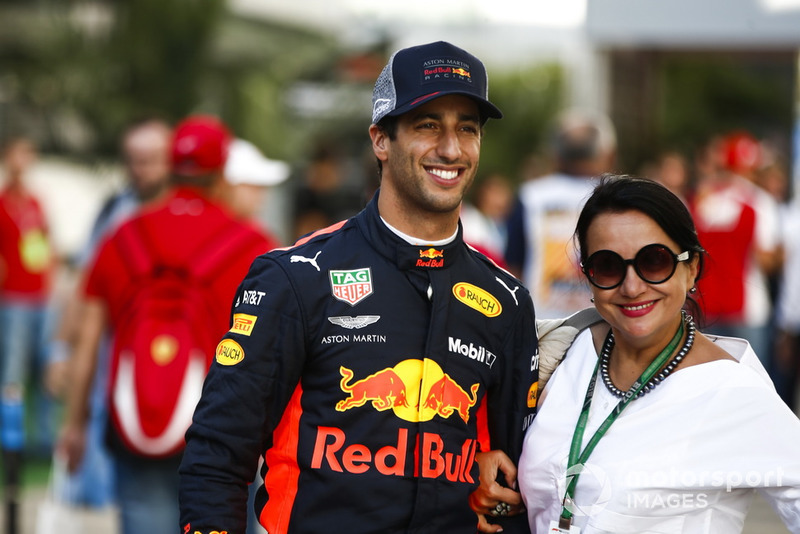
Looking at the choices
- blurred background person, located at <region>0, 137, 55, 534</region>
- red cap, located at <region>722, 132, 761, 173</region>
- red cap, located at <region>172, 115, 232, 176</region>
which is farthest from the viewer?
blurred background person, located at <region>0, 137, 55, 534</region>

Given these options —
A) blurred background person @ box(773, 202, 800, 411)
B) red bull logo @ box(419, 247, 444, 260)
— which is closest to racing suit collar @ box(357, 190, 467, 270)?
red bull logo @ box(419, 247, 444, 260)

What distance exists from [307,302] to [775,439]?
4.04ft

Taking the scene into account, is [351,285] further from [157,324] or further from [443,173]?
[157,324]

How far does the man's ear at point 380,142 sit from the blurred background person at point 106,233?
2.92 metres

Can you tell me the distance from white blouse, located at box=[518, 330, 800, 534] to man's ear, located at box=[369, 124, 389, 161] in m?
0.94

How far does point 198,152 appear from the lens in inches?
203

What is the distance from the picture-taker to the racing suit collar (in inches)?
126

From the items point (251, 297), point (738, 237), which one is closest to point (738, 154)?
point (738, 237)

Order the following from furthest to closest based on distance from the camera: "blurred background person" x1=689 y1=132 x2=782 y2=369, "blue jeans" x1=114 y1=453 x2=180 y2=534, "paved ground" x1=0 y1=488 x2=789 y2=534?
1. "blurred background person" x1=689 y1=132 x2=782 y2=369
2. "paved ground" x1=0 y1=488 x2=789 y2=534
3. "blue jeans" x1=114 y1=453 x2=180 y2=534

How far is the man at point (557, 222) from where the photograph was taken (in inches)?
263

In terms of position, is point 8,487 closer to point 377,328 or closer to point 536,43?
point 377,328

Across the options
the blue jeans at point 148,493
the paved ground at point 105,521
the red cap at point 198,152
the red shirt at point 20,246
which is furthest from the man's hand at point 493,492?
the red shirt at point 20,246

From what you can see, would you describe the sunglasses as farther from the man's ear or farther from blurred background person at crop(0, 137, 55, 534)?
blurred background person at crop(0, 137, 55, 534)

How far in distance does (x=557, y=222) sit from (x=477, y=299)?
3536 mm
